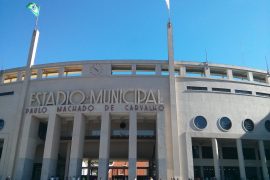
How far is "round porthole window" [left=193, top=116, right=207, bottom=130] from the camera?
3425cm

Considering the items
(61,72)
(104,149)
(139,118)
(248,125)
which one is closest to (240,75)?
(248,125)

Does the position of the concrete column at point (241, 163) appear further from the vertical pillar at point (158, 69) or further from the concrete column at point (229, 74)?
the vertical pillar at point (158, 69)

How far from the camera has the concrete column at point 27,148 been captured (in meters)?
33.0

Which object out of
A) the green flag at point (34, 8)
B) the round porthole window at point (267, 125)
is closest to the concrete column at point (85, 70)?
the green flag at point (34, 8)

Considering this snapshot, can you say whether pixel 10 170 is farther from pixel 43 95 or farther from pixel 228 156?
pixel 228 156

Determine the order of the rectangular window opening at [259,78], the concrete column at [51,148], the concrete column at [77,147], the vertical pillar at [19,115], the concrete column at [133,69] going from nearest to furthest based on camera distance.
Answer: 1. the concrete column at [77,147]
2. the concrete column at [51,148]
3. the vertical pillar at [19,115]
4. the concrete column at [133,69]
5. the rectangular window opening at [259,78]

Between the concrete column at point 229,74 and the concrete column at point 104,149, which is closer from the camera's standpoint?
the concrete column at point 104,149

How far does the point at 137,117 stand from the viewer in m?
36.2

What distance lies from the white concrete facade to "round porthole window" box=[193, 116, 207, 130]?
1.42 ft

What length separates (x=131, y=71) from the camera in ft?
122

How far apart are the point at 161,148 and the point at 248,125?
1395 cm

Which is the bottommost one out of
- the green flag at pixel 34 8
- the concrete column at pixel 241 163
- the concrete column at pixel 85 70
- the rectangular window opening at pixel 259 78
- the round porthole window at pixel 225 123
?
the concrete column at pixel 241 163

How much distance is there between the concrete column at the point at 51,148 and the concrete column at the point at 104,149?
672 cm

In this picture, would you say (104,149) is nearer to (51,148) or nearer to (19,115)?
(51,148)
